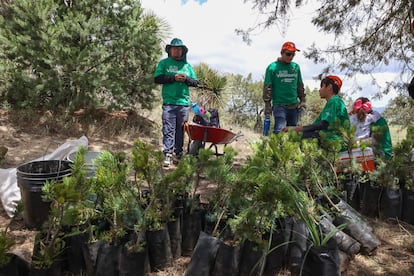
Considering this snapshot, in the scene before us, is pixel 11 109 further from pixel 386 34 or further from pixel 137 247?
pixel 386 34

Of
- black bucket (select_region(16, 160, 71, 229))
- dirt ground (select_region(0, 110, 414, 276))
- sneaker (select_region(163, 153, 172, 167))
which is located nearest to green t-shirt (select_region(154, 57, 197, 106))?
sneaker (select_region(163, 153, 172, 167))

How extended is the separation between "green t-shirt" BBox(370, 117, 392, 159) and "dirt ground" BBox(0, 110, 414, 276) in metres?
0.71

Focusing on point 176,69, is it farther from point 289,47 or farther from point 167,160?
point 289,47

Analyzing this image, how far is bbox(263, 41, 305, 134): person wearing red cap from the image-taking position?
152 inches

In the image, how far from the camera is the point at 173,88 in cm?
397

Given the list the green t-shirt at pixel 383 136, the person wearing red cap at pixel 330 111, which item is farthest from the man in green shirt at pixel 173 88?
the green t-shirt at pixel 383 136

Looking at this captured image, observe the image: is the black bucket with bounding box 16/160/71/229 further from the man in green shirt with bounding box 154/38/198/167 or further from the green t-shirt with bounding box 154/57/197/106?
the green t-shirt with bounding box 154/57/197/106

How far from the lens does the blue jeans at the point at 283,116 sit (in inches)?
155

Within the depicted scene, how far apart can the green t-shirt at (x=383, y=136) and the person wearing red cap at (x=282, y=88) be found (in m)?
1.00

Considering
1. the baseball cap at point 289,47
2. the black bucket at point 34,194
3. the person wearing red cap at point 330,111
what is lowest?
the black bucket at point 34,194

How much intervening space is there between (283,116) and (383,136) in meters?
1.30

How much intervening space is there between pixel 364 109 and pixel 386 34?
1686 mm

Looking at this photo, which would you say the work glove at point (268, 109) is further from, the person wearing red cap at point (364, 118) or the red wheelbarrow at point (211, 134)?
the person wearing red cap at point (364, 118)

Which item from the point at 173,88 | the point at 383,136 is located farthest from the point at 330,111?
the point at 173,88
